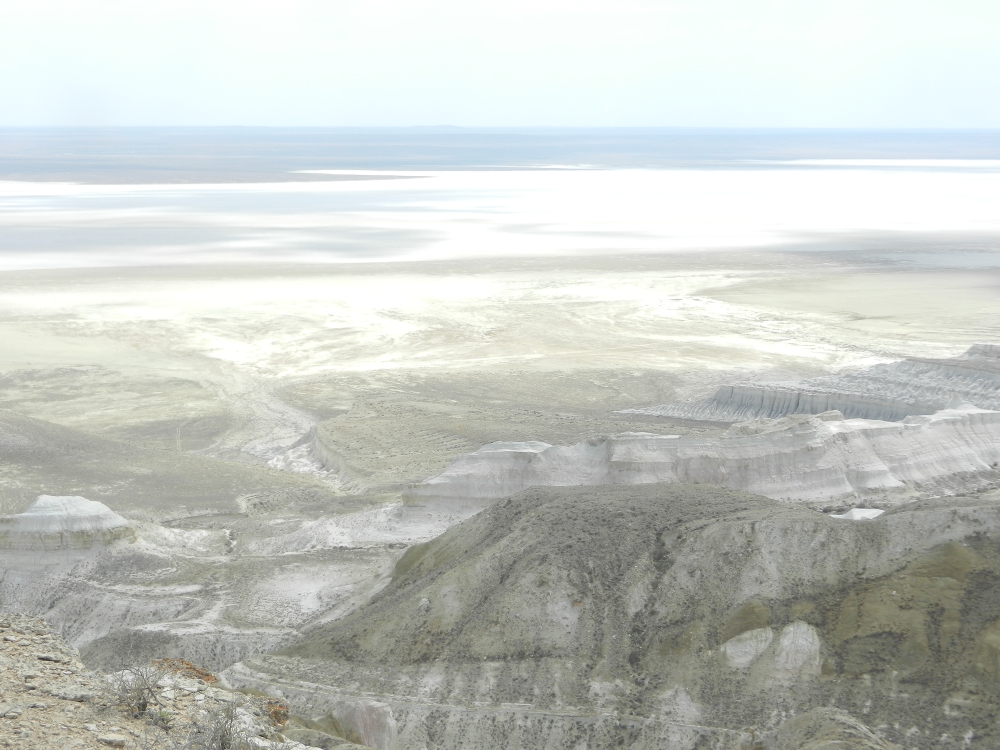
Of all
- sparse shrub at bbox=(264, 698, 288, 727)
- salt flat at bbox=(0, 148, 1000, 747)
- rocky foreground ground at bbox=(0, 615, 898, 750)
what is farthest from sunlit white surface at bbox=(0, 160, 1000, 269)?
rocky foreground ground at bbox=(0, 615, 898, 750)

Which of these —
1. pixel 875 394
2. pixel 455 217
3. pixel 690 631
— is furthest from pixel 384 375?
pixel 455 217

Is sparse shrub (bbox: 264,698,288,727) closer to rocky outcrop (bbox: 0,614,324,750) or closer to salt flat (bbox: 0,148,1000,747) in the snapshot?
rocky outcrop (bbox: 0,614,324,750)

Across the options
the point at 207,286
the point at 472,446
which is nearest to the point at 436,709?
the point at 472,446

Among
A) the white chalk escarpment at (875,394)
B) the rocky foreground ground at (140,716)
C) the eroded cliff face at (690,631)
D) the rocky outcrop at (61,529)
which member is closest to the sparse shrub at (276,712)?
the rocky foreground ground at (140,716)

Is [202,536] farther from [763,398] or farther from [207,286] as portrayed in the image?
[207,286]

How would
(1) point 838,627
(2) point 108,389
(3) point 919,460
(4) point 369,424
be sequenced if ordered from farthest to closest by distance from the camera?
(2) point 108,389, (4) point 369,424, (3) point 919,460, (1) point 838,627

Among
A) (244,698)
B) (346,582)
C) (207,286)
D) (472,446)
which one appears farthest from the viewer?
(207,286)
